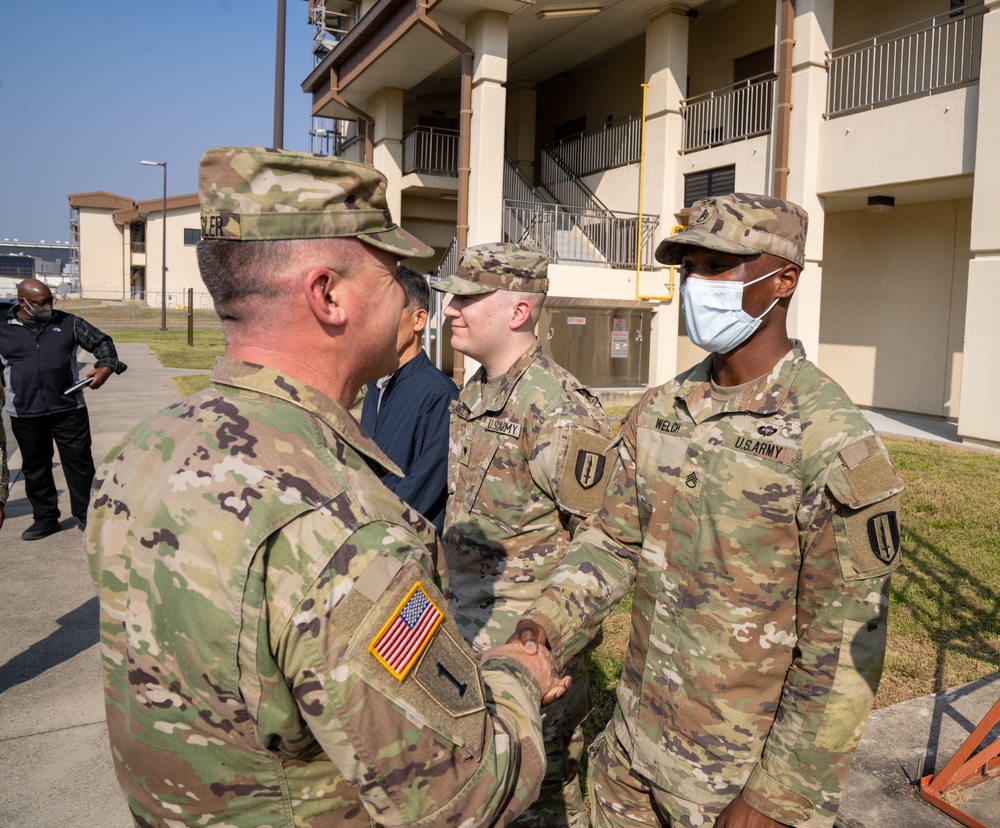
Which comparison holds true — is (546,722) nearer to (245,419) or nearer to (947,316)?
(245,419)

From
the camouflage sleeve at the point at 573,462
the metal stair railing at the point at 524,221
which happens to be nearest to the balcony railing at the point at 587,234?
the metal stair railing at the point at 524,221

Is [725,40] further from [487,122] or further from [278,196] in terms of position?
[278,196]

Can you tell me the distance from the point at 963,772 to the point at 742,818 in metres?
1.78

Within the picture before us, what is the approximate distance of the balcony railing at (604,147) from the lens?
51.6 ft

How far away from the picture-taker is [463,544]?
2938 millimetres

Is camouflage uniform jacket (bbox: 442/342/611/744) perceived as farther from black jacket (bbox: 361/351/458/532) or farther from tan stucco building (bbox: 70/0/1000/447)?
tan stucco building (bbox: 70/0/1000/447)

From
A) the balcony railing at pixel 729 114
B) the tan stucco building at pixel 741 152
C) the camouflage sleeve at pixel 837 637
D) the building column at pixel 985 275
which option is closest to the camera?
the camouflage sleeve at pixel 837 637

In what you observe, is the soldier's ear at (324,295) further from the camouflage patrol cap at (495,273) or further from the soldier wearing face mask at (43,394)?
the soldier wearing face mask at (43,394)

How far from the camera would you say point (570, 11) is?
570 inches

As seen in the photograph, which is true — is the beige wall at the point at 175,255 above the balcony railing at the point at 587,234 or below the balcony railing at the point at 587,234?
above

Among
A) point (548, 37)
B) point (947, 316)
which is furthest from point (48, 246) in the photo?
Result: point (947, 316)

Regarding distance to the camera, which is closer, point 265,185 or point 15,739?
point 265,185

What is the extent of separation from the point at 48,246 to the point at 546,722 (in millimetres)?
135550

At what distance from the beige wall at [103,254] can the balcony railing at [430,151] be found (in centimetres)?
4661
